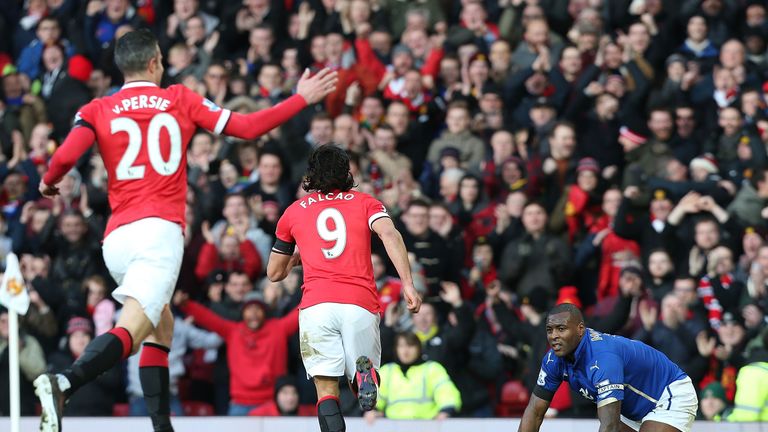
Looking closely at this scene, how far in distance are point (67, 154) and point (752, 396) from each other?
230 inches

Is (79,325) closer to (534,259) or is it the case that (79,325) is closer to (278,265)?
(534,259)

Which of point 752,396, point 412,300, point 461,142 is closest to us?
point 412,300

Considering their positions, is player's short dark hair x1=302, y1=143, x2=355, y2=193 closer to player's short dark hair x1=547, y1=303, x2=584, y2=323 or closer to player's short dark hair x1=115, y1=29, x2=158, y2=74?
player's short dark hair x1=115, y1=29, x2=158, y2=74

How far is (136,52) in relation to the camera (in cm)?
888

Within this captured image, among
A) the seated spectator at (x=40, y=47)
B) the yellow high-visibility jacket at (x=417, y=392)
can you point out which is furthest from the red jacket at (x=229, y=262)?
the seated spectator at (x=40, y=47)

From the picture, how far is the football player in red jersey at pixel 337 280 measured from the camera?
27.7 ft

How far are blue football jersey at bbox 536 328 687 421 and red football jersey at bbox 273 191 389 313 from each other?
3.84 feet

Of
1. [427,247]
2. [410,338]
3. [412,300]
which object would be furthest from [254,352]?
[412,300]

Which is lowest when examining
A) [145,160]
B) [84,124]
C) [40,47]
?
[145,160]

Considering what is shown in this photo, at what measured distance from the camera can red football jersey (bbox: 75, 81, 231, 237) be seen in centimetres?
874

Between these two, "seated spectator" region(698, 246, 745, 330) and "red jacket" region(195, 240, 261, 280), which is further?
"red jacket" region(195, 240, 261, 280)

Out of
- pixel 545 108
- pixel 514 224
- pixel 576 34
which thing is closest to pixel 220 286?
pixel 514 224

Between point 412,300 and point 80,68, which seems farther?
point 80,68

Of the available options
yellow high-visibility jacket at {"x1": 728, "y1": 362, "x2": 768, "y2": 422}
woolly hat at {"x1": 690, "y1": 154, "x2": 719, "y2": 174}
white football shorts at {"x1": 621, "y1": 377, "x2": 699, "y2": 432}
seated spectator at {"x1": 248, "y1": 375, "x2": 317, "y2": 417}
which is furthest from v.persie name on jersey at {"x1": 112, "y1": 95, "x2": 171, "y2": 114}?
woolly hat at {"x1": 690, "y1": 154, "x2": 719, "y2": 174}
